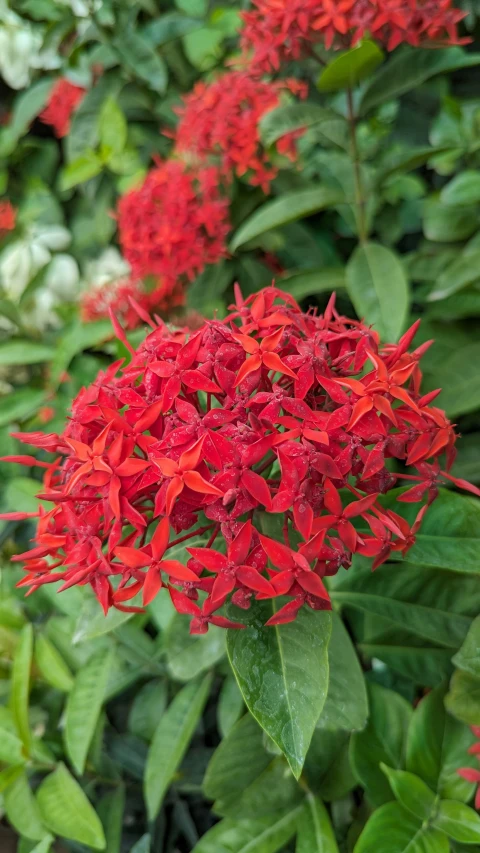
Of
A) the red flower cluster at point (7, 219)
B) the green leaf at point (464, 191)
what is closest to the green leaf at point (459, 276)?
the green leaf at point (464, 191)

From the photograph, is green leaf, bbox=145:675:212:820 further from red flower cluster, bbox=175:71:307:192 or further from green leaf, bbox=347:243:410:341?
red flower cluster, bbox=175:71:307:192

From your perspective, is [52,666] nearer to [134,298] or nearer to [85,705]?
[85,705]

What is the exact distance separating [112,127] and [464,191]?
2.35 ft

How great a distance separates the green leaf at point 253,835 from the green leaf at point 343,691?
154 millimetres

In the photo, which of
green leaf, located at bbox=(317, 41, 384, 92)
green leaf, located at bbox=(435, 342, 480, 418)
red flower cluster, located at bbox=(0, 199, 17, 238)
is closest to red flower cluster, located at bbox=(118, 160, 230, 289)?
green leaf, located at bbox=(317, 41, 384, 92)

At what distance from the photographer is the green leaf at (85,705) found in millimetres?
752

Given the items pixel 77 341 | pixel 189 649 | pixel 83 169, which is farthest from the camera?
pixel 83 169

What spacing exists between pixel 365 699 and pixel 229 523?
0.26m

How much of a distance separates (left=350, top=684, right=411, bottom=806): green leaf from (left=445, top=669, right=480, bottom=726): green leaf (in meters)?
0.10

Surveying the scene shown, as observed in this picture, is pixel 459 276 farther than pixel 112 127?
No

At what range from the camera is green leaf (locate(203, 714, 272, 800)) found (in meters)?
0.67

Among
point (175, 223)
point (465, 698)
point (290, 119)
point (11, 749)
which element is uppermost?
point (290, 119)

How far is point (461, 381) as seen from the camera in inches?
34.1

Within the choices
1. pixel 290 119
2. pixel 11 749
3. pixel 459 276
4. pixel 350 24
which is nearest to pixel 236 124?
pixel 290 119
